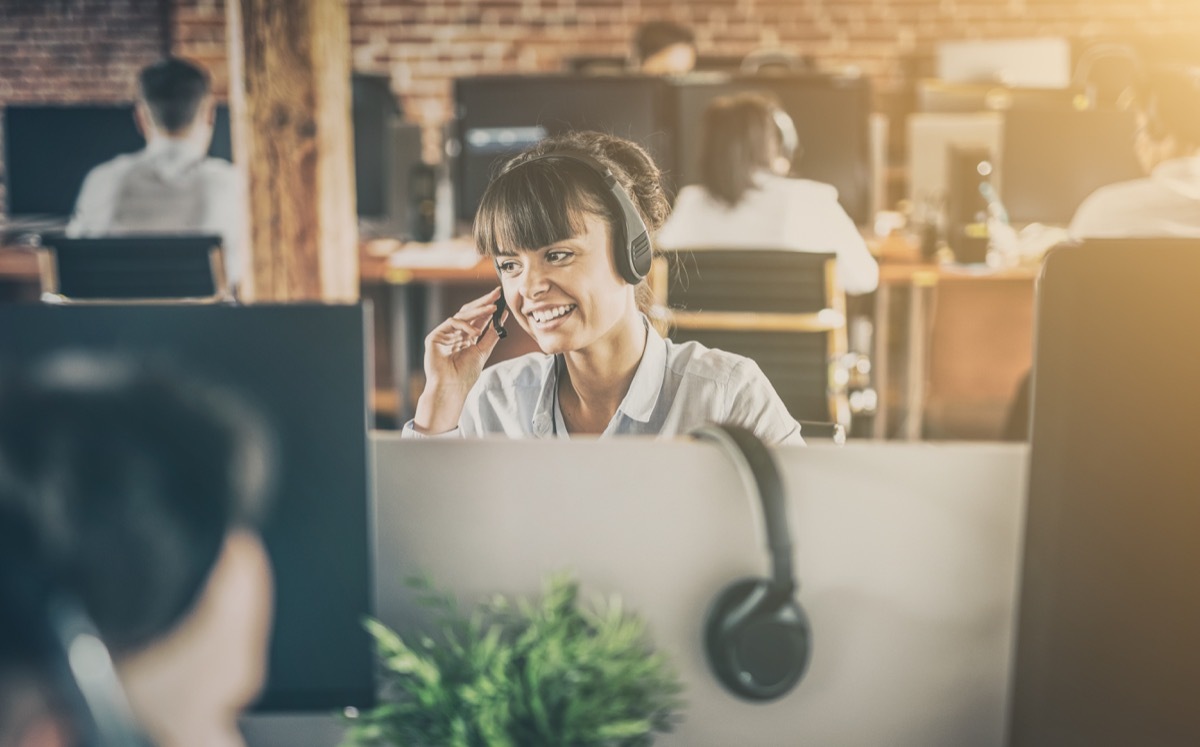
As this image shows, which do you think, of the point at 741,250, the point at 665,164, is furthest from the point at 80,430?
the point at 741,250

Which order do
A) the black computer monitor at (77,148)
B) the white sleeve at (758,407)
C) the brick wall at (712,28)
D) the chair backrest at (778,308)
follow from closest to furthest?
the white sleeve at (758,407), the chair backrest at (778,308), the black computer monitor at (77,148), the brick wall at (712,28)

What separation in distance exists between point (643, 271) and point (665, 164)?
0.18m

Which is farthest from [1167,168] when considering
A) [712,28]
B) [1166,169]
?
[712,28]

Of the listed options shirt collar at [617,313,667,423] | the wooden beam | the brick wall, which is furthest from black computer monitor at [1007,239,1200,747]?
the brick wall

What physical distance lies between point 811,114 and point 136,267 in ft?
7.16

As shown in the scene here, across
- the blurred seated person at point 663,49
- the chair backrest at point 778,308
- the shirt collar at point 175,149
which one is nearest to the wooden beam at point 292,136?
the chair backrest at point 778,308

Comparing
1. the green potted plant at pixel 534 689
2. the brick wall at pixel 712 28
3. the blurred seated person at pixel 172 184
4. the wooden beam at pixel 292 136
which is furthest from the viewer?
the brick wall at pixel 712 28

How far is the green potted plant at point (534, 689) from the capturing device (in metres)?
0.59

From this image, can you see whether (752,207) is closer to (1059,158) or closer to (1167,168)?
(1167,168)

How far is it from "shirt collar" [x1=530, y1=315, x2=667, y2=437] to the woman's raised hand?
53 millimetres

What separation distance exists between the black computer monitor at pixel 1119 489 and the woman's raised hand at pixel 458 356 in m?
0.41

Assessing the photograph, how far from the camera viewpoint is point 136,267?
8.58 ft

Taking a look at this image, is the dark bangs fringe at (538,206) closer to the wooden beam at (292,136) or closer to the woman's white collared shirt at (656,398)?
the woman's white collared shirt at (656,398)

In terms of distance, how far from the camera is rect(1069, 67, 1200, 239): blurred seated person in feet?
8.71
